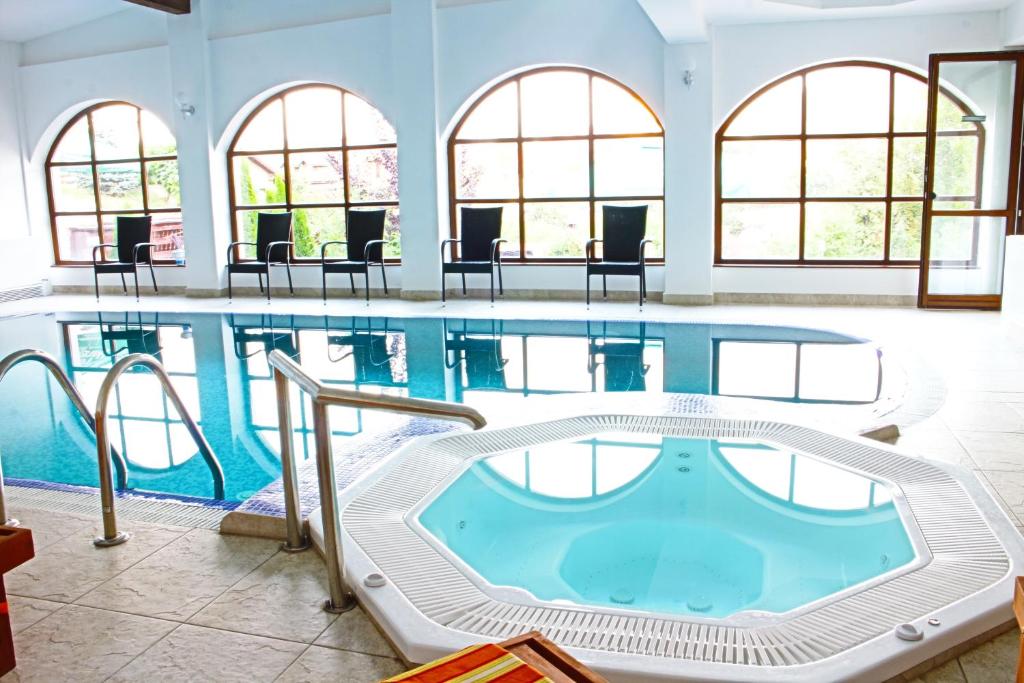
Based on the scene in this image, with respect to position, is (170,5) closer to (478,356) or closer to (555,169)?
(555,169)

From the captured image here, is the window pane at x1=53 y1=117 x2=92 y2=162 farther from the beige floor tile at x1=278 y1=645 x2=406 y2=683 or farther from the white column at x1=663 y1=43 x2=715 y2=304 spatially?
the beige floor tile at x1=278 y1=645 x2=406 y2=683

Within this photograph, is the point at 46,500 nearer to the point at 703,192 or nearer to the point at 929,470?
the point at 929,470

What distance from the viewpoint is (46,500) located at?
3.63m

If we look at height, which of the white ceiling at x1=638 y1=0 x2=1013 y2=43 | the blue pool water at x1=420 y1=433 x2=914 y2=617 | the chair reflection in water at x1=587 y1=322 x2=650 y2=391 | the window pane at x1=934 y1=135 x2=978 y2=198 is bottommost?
the blue pool water at x1=420 y1=433 x2=914 y2=617

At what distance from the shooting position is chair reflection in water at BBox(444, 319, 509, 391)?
20.0 feet

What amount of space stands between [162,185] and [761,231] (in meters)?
7.88

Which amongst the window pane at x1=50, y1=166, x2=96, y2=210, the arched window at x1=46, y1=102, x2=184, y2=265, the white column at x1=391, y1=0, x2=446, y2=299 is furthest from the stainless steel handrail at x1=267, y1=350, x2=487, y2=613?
the window pane at x1=50, y1=166, x2=96, y2=210

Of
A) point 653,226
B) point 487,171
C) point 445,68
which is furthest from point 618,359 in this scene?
point 445,68

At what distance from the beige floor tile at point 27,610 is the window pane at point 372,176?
8.49 metres

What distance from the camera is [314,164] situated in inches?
437

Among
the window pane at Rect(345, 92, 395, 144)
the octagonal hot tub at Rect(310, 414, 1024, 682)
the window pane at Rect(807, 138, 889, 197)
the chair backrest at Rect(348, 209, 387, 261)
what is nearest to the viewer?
the octagonal hot tub at Rect(310, 414, 1024, 682)

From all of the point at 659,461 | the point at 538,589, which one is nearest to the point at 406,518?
the point at 538,589

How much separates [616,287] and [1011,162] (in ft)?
13.0

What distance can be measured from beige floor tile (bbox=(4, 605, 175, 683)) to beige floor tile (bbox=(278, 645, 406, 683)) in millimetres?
457
